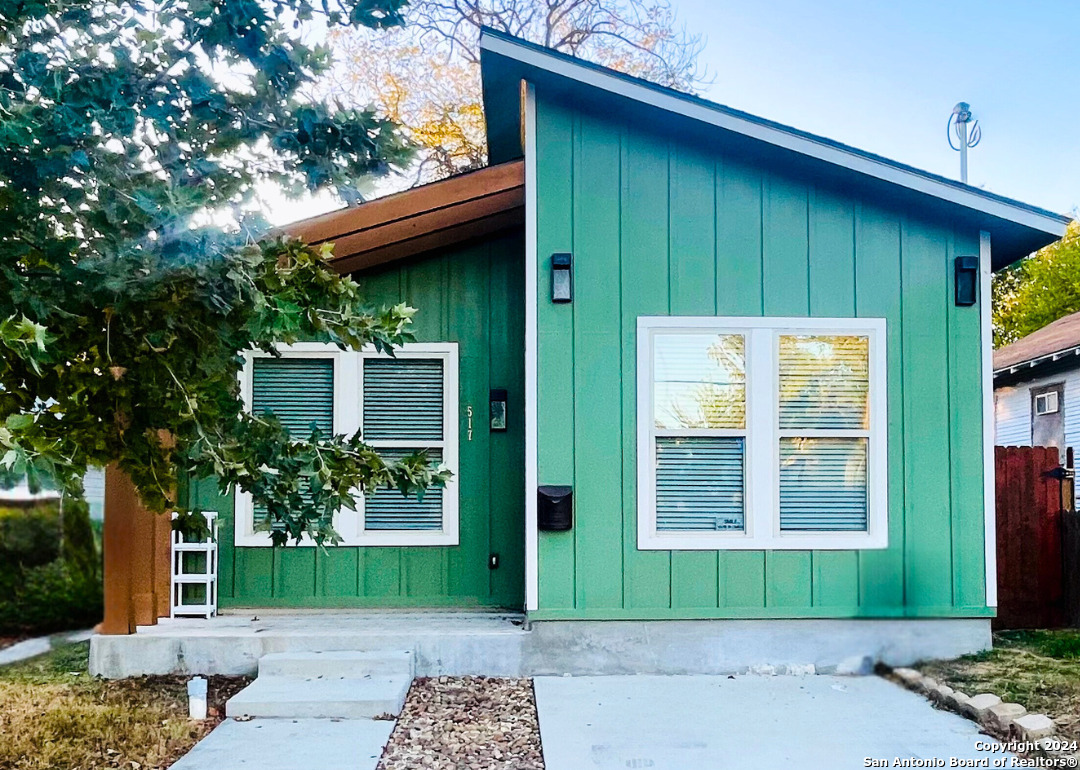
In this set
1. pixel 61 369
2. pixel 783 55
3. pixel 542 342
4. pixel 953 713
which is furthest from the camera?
pixel 783 55

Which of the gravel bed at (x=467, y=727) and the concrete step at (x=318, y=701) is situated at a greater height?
the concrete step at (x=318, y=701)

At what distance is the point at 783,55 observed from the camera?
1189 cm

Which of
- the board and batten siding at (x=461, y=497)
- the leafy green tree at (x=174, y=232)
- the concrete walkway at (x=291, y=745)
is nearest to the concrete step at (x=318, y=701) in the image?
the concrete walkway at (x=291, y=745)

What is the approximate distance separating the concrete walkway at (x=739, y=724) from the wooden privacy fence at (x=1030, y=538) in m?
2.13

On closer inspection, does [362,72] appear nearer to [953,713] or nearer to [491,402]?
[491,402]

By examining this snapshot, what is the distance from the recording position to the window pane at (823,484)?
5.02 metres

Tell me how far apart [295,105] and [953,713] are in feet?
13.5

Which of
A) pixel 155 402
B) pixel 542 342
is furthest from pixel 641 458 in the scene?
pixel 155 402

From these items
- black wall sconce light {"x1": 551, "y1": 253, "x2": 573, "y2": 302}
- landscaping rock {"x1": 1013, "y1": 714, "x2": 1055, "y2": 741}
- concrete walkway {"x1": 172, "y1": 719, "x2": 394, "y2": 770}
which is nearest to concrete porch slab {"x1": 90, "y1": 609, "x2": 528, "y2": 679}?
concrete walkway {"x1": 172, "y1": 719, "x2": 394, "y2": 770}

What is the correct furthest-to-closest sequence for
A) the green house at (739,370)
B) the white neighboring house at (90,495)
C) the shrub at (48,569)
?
the shrub at (48,569)
the white neighboring house at (90,495)
the green house at (739,370)

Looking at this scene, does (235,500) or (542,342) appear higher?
(542,342)

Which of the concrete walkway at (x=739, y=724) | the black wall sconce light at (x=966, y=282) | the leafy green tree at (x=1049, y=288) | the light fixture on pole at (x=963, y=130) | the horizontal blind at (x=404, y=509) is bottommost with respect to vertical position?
the concrete walkway at (x=739, y=724)

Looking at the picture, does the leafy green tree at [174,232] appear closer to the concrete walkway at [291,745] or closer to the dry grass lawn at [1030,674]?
the concrete walkway at [291,745]

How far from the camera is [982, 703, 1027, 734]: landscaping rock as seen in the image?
3.80m
